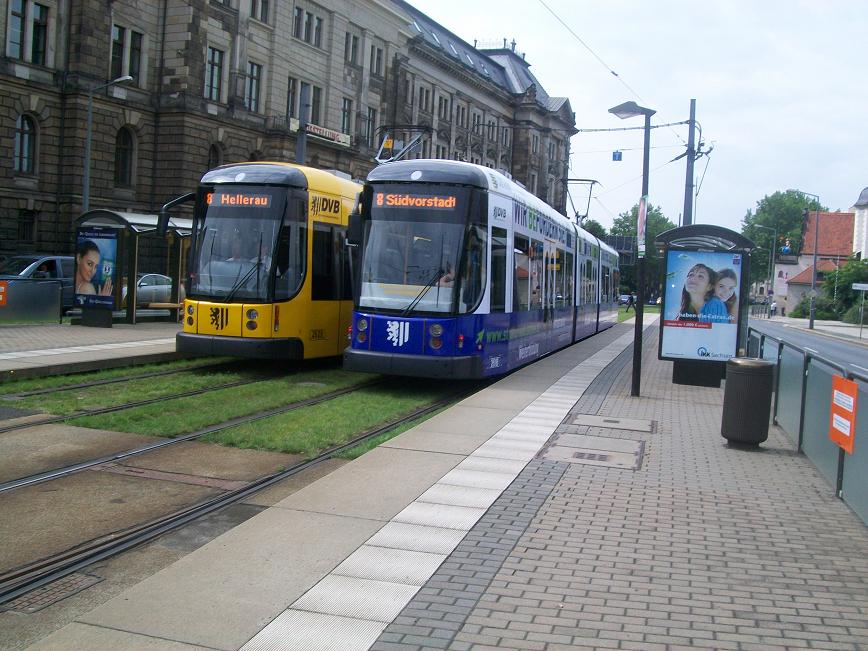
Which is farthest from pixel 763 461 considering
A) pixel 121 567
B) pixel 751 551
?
pixel 121 567

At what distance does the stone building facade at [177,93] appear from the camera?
129ft

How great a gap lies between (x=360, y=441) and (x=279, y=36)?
1783 inches

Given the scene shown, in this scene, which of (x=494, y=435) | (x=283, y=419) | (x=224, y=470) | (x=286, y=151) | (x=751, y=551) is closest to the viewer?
(x=751, y=551)

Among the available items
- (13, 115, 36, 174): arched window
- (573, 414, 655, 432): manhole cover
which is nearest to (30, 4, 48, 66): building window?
(13, 115, 36, 174): arched window

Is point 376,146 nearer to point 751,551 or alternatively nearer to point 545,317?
point 545,317

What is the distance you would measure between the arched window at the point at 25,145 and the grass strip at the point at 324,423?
30.8m

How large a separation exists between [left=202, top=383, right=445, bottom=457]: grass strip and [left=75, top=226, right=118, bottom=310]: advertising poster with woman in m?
10.9

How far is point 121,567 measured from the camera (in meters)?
5.91

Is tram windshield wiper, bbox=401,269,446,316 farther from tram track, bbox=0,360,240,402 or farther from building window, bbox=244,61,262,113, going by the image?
building window, bbox=244,61,262,113

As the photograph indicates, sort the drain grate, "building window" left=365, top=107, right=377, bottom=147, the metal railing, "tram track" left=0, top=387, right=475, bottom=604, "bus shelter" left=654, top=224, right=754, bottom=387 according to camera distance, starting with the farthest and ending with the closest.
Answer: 1. "building window" left=365, top=107, right=377, bottom=147
2. "bus shelter" left=654, top=224, right=754, bottom=387
3. the metal railing
4. "tram track" left=0, top=387, right=475, bottom=604
5. the drain grate

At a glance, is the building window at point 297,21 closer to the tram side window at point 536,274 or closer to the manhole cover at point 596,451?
the tram side window at point 536,274

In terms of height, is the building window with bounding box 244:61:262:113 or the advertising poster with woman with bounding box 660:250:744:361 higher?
the building window with bounding box 244:61:262:113

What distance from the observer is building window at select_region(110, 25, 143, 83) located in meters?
42.8

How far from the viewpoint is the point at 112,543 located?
6336mm
